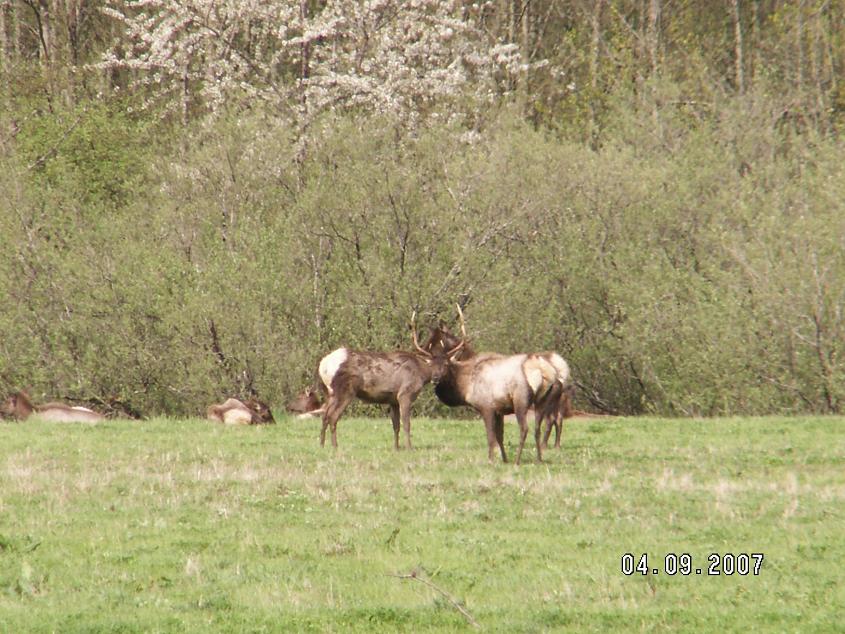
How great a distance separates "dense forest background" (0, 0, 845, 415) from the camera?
27.0 meters

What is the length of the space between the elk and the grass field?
0.67 metres

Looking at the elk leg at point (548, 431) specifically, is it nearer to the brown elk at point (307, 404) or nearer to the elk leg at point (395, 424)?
the elk leg at point (395, 424)

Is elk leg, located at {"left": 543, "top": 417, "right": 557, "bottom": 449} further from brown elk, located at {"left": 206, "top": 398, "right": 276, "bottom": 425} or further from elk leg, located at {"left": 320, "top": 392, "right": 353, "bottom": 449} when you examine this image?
Answer: brown elk, located at {"left": 206, "top": 398, "right": 276, "bottom": 425}

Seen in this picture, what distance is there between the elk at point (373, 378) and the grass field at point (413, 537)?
0.67 meters

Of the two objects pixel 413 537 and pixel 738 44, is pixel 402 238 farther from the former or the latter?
pixel 738 44

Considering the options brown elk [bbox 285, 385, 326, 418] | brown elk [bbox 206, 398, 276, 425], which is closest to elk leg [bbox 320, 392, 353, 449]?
brown elk [bbox 206, 398, 276, 425]

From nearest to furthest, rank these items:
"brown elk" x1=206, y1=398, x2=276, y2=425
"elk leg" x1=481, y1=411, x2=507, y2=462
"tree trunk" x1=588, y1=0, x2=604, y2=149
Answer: "elk leg" x1=481, y1=411, x2=507, y2=462 < "brown elk" x1=206, y1=398, x2=276, y2=425 < "tree trunk" x1=588, y1=0, x2=604, y2=149

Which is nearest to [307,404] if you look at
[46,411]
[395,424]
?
[46,411]

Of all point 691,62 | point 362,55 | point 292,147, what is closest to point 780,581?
point 292,147

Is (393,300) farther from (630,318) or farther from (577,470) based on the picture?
(577,470)

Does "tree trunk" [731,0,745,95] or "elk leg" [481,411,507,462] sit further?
→ "tree trunk" [731,0,745,95]

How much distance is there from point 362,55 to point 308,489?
22498 mm

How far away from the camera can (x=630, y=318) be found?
28.3 metres

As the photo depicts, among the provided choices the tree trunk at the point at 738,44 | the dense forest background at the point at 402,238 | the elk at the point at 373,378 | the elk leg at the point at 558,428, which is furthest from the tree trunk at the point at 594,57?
the elk at the point at 373,378
